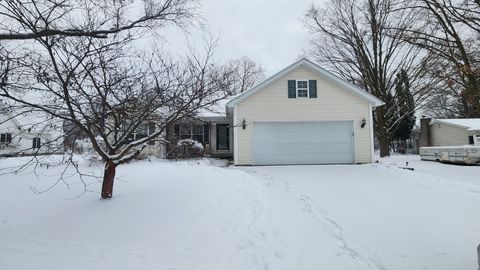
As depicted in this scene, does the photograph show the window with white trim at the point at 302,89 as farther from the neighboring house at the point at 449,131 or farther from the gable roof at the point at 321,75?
the neighboring house at the point at 449,131

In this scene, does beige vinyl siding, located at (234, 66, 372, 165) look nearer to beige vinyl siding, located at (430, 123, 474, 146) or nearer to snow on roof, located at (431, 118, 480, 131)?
snow on roof, located at (431, 118, 480, 131)

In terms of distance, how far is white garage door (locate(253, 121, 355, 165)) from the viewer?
1485cm

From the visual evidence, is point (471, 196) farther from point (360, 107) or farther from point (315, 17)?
point (315, 17)

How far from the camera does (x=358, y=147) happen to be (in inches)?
586

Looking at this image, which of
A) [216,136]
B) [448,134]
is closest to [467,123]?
[448,134]

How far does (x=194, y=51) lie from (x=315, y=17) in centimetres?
1802

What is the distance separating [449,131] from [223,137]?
18.7 m

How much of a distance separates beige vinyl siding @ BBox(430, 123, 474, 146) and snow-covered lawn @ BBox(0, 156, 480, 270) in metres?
18.8

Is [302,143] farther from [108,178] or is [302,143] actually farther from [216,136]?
[108,178]

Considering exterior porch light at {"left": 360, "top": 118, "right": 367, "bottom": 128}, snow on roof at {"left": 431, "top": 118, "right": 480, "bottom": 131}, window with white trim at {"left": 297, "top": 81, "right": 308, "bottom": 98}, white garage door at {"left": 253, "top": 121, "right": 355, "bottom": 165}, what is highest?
window with white trim at {"left": 297, "top": 81, "right": 308, "bottom": 98}

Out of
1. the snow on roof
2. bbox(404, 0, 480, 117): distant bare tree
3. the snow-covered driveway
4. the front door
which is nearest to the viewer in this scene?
the snow-covered driveway

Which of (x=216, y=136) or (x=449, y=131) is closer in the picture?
(x=216, y=136)

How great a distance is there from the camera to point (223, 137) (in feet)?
67.4

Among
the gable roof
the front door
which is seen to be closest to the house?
the front door
